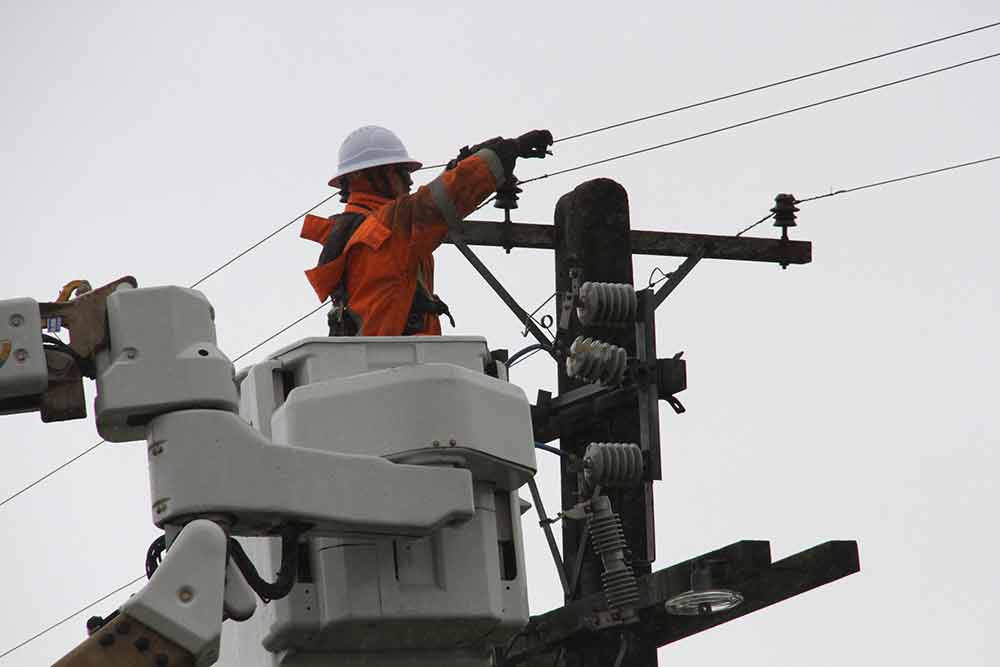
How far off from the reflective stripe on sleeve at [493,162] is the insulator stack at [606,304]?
2573 mm

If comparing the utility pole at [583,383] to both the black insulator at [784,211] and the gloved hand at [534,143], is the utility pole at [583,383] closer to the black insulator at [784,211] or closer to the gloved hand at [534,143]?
the black insulator at [784,211]

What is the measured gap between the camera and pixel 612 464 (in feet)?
30.8

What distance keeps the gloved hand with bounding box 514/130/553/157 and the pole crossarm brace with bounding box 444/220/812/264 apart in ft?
9.49

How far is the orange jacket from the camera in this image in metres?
6.84

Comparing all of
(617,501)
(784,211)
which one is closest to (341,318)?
(617,501)

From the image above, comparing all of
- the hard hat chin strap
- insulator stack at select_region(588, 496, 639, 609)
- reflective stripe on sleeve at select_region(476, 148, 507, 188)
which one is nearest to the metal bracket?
insulator stack at select_region(588, 496, 639, 609)

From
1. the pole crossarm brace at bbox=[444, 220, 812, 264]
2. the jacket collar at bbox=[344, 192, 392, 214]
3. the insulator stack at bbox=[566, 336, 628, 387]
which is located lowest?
the insulator stack at bbox=[566, 336, 628, 387]

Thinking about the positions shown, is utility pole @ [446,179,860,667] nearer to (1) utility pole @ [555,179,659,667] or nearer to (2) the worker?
(1) utility pole @ [555,179,659,667]

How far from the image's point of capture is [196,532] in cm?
525

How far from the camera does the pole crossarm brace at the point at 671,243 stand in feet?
33.6

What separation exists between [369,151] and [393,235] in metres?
0.75

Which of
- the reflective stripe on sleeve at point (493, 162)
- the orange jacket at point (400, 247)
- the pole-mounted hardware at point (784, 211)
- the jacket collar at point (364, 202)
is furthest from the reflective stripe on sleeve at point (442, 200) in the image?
the pole-mounted hardware at point (784, 211)

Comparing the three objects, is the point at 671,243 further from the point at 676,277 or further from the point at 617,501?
the point at 617,501

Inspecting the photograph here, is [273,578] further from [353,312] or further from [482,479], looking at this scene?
[353,312]
